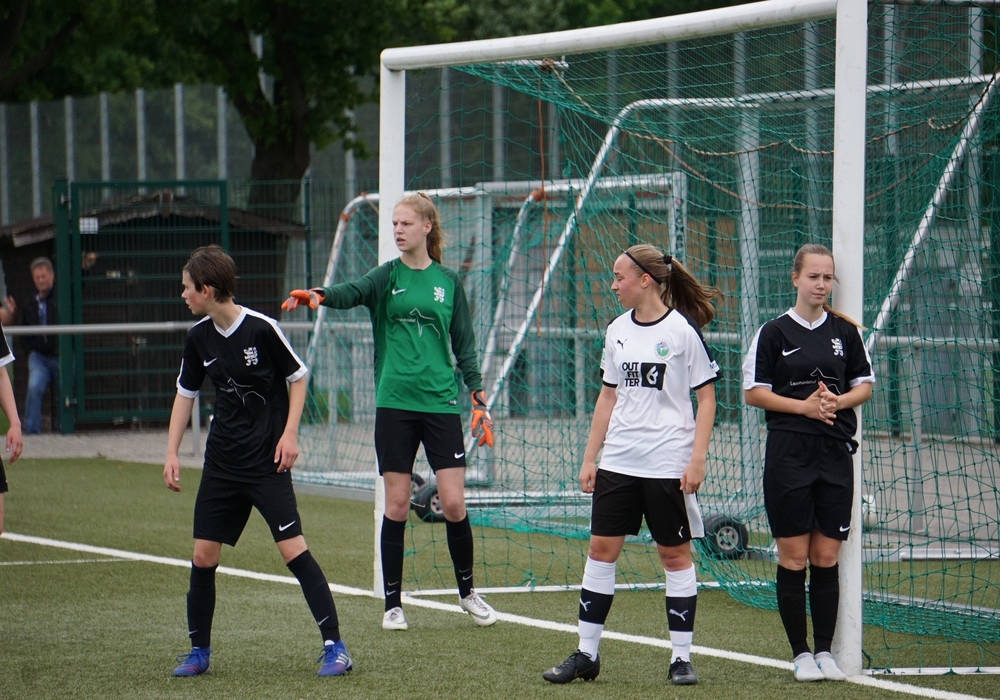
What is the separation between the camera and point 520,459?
387 inches

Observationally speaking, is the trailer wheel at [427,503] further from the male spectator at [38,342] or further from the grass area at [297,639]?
the male spectator at [38,342]

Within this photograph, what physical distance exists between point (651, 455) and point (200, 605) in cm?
193

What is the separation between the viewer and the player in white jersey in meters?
4.69

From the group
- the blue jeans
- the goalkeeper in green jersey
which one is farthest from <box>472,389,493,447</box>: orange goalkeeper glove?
the blue jeans

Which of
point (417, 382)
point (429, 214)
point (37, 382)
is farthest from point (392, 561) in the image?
point (37, 382)

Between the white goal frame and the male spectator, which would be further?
the male spectator

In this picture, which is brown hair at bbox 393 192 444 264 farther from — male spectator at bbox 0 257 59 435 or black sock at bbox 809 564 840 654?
male spectator at bbox 0 257 59 435

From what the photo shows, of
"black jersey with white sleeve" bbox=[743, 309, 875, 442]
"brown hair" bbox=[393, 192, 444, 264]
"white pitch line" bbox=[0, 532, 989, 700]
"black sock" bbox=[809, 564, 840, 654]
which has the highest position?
"brown hair" bbox=[393, 192, 444, 264]

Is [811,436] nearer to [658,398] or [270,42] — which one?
[658,398]

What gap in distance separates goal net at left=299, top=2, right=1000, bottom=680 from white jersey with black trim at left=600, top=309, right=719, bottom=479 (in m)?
0.78

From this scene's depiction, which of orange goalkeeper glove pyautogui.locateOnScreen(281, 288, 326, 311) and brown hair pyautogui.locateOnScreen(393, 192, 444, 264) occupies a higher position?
brown hair pyautogui.locateOnScreen(393, 192, 444, 264)

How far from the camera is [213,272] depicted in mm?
4867

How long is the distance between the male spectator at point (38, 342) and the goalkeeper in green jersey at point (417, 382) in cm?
920

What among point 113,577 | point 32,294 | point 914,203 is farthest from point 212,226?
point 914,203
